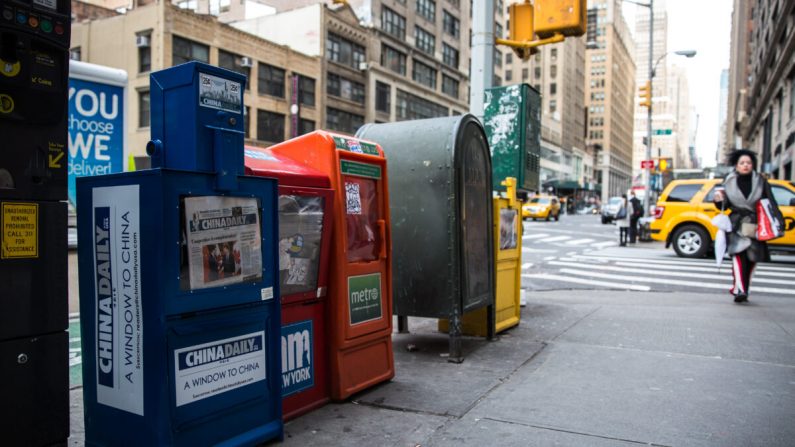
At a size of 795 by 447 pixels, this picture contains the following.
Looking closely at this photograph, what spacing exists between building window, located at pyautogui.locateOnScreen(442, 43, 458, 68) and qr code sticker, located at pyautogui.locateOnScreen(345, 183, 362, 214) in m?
60.1

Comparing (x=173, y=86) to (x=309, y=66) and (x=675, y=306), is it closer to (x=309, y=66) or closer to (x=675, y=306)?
(x=675, y=306)

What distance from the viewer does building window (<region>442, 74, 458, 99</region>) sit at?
203ft

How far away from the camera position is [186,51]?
1390 inches

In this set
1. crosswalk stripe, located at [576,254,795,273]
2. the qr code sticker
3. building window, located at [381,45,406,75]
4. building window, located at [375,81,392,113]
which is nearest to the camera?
the qr code sticker

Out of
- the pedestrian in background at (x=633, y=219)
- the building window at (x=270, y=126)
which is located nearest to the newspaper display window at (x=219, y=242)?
the pedestrian in background at (x=633, y=219)

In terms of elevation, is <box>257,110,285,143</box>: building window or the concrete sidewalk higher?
<box>257,110,285,143</box>: building window

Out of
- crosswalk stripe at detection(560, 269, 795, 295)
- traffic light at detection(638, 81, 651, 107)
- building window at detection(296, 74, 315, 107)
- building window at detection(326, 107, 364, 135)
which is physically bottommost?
crosswalk stripe at detection(560, 269, 795, 295)

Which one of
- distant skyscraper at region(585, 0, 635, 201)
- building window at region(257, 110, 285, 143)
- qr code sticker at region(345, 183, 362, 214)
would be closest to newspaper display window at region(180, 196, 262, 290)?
qr code sticker at region(345, 183, 362, 214)

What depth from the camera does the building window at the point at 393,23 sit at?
2071 inches

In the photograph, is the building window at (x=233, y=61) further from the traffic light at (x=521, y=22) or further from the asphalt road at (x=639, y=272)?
the traffic light at (x=521, y=22)

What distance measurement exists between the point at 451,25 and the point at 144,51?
3644 centimetres

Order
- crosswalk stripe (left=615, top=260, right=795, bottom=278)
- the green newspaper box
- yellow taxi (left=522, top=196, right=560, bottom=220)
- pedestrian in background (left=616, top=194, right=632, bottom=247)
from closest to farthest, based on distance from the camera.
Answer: the green newspaper box < crosswalk stripe (left=615, top=260, right=795, bottom=278) < pedestrian in background (left=616, top=194, right=632, bottom=247) < yellow taxi (left=522, top=196, right=560, bottom=220)

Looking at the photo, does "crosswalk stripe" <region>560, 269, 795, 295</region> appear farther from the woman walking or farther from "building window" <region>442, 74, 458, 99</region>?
"building window" <region>442, 74, 458, 99</region>

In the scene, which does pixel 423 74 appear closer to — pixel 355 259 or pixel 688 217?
pixel 688 217
